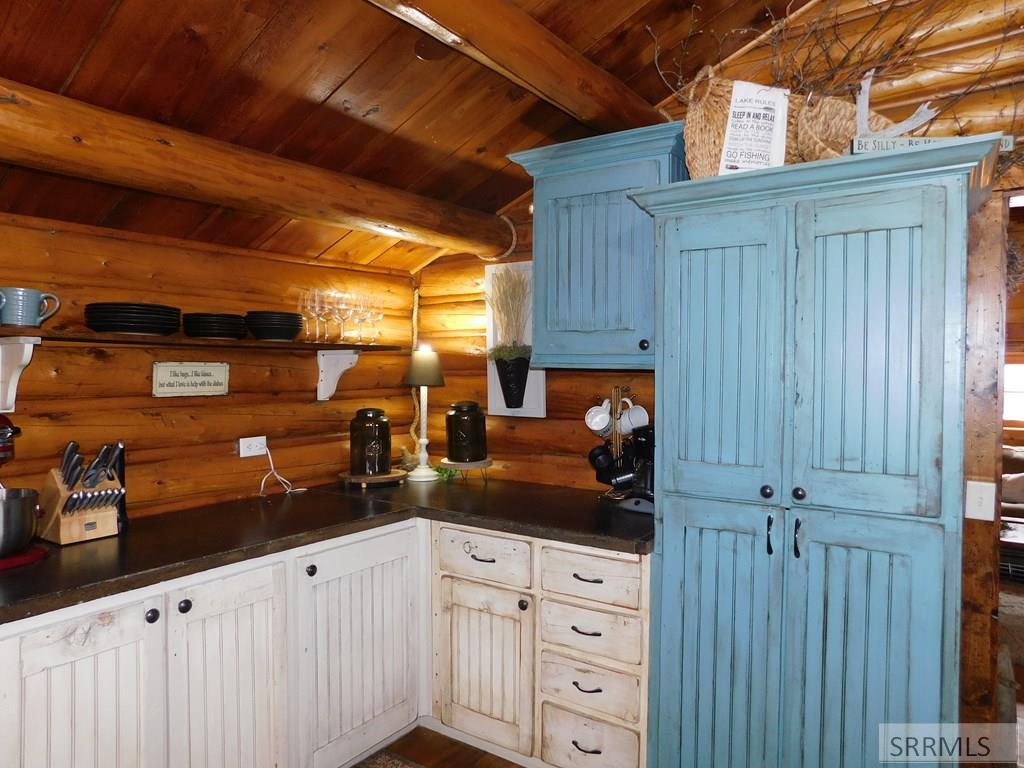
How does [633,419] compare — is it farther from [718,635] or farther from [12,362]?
[12,362]

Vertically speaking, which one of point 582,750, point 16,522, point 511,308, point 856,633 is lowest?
point 582,750

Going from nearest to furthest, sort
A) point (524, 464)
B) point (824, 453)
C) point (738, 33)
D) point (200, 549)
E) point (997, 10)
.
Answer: point (824, 453) → point (200, 549) → point (997, 10) → point (738, 33) → point (524, 464)

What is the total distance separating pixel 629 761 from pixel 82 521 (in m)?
1.84

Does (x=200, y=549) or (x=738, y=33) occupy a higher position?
(x=738, y=33)

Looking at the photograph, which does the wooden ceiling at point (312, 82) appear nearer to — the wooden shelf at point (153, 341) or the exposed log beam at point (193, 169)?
the exposed log beam at point (193, 169)

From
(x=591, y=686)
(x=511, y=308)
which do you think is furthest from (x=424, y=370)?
(x=591, y=686)

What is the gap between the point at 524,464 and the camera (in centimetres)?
316

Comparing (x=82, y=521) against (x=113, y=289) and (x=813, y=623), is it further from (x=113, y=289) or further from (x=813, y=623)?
(x=813, y=623)

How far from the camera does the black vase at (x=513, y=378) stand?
9.94 feet

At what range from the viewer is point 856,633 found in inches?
72.2

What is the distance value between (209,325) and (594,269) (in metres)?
1.37

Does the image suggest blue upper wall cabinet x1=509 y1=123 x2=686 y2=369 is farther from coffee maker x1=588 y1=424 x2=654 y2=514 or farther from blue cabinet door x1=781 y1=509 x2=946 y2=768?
blue cabinet door x1=781 y1=509 x2=946 y2=768

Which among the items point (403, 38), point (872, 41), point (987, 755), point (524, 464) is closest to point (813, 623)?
point (987, 755)

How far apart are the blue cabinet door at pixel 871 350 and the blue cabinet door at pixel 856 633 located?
83mm
